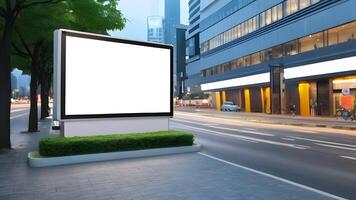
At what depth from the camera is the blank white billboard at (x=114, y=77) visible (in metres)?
15.3

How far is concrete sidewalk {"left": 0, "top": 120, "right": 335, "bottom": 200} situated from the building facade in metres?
30.8

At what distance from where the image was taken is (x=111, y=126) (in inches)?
642

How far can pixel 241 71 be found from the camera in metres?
66.2

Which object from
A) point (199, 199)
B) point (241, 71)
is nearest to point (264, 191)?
point (199, 199)

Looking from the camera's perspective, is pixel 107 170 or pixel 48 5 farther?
pixel 48 5

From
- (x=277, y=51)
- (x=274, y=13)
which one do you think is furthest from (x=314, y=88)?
(x=274, y=13)

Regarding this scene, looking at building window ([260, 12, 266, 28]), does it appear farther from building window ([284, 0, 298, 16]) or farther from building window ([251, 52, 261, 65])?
building window ([284, 0, 298, 16])

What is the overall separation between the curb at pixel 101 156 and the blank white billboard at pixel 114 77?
2199 millimetres

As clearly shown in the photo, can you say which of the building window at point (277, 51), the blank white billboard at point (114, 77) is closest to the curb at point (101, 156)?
the blank white billboard at point (114, 77)

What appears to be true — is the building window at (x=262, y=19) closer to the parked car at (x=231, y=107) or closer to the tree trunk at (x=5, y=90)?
the parked car at (x=231, y=107)

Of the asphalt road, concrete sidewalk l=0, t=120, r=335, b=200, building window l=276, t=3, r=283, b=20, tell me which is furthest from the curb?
building window l=276, t=3, r=283, b=20

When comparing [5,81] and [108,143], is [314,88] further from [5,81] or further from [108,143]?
[108,143]

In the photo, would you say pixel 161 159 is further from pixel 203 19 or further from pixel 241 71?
pixel 203 19

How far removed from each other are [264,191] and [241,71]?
190ft
